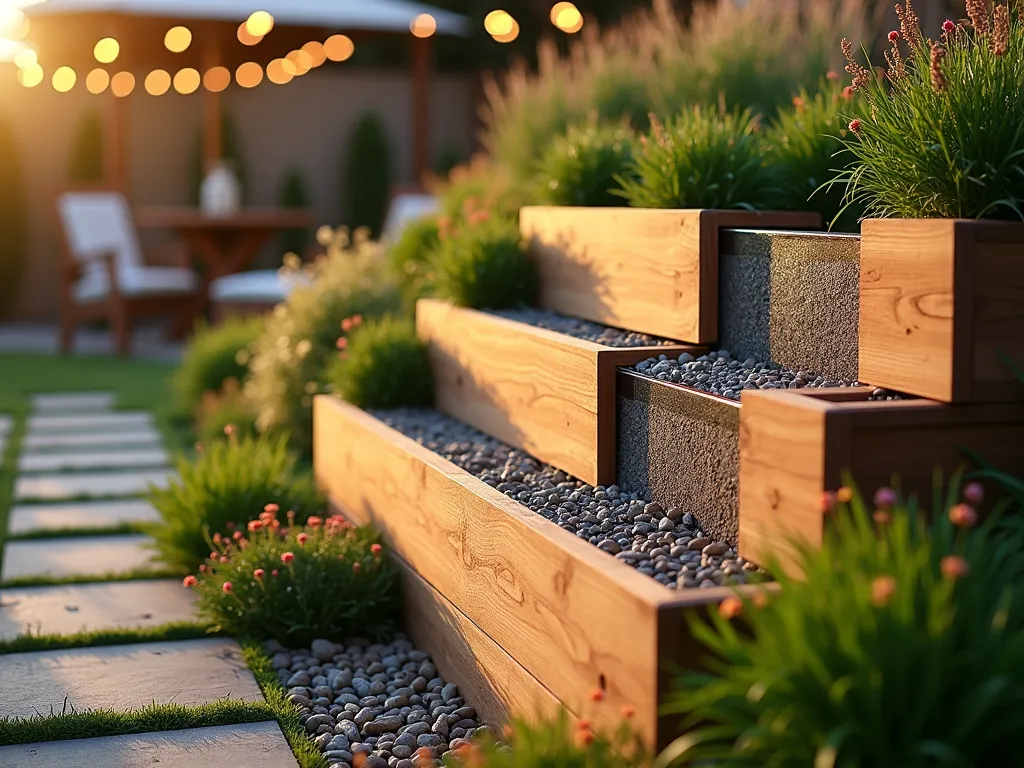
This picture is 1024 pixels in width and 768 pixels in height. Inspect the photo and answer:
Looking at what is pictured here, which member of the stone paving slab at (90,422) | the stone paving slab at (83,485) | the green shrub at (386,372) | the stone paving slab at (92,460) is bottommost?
the stone paving slab at (83,485)

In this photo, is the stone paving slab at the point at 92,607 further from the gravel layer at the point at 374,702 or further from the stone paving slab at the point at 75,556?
the gravel layer at the point at 374,702

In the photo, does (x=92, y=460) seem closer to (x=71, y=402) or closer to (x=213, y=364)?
(x=213, y=364)

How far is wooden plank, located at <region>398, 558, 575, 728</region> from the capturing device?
2240mm

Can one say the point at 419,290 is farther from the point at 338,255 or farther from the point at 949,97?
the point at 949,97

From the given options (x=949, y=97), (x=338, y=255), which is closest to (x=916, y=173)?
(x=949, y=97)

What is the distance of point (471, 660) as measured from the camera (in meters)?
2.54

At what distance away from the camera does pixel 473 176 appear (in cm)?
→ 522

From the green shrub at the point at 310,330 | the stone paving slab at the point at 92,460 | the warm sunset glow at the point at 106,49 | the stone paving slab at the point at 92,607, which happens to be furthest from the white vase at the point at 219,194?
the stone paving slab at the point at 92,607

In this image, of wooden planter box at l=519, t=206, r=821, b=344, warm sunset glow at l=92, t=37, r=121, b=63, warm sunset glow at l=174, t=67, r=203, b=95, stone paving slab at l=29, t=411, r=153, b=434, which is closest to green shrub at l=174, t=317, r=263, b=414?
stone paving slab at l=29, t=411, r=153, b=434

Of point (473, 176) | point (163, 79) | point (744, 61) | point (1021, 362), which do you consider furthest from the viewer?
point (163, 79)

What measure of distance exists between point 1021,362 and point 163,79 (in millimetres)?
10824

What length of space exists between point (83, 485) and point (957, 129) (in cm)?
358

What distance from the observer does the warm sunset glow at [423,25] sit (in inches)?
394

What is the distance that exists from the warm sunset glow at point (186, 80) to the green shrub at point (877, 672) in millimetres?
10792
